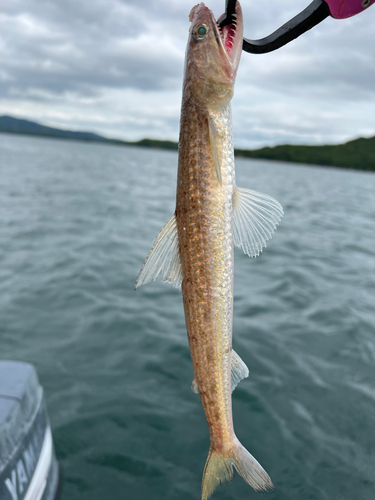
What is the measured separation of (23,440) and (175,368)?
3637 mm

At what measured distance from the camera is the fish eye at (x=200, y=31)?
7.61 feet

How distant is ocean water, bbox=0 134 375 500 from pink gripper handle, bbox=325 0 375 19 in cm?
485

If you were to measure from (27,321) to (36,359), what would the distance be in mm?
1467

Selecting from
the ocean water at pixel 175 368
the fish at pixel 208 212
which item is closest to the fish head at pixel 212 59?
the fish at pixel 208 212

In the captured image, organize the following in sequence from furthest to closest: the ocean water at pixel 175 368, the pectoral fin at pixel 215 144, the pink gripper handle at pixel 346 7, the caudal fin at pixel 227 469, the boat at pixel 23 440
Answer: the ocean water at pixel 175 368 < the boat at pixel 23 440 < the caudal fin at pixel 227 469 < the pectoral fin at pixel 215 144 < the pink gripper handle at pixel 346 7

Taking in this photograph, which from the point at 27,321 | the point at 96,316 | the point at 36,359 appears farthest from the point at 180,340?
the point at 27,321

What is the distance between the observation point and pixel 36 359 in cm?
633

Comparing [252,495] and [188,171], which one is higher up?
[188,171]

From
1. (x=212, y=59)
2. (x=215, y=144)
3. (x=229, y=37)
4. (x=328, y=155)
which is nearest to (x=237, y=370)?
(x=215, y=144)

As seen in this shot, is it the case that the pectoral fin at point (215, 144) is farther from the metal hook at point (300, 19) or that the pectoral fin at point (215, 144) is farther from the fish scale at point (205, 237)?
the metal hook at point (300, 19)

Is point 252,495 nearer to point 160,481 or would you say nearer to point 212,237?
point 160,481

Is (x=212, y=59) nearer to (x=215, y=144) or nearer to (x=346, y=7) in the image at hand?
(x=215, y=144)

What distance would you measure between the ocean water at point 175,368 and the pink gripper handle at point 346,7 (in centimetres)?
485

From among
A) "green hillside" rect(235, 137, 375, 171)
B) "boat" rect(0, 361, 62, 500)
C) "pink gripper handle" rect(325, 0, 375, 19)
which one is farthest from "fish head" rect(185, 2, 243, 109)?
"green hillside" rect(235, 137, 375, 171)
